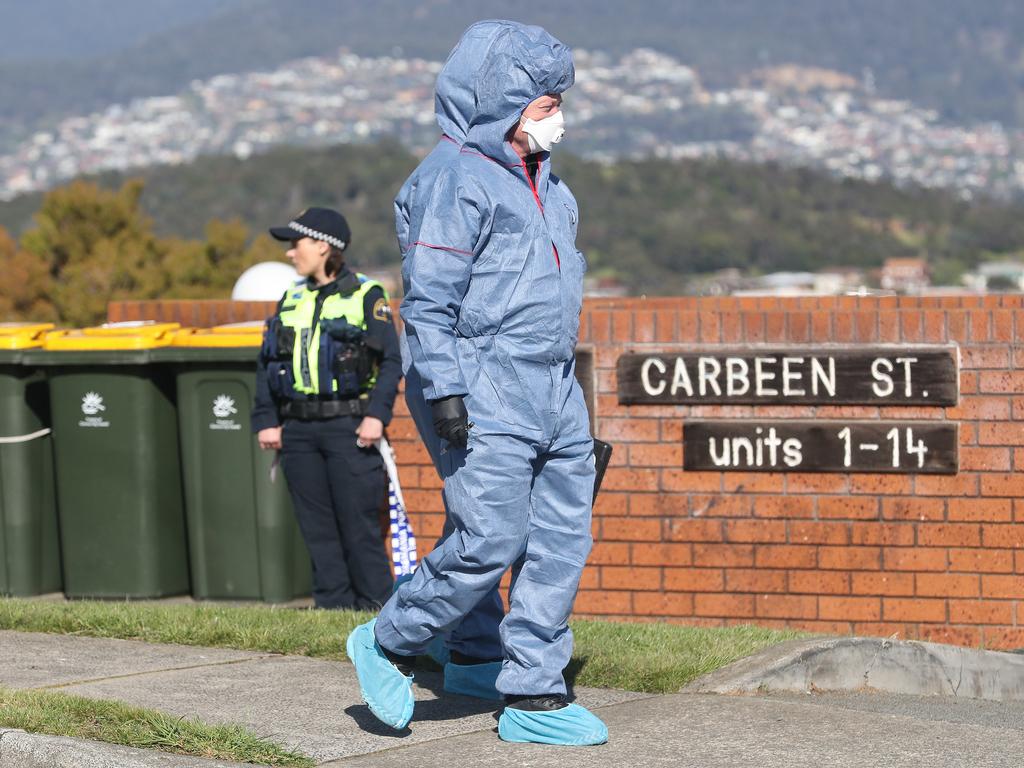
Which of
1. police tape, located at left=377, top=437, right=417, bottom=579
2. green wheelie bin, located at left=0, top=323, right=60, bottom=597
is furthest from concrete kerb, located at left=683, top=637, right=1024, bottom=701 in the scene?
green wheelie bin, located at left=0, top=323, right=60, bottom=597

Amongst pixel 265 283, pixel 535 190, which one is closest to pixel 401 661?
pixel 535 190

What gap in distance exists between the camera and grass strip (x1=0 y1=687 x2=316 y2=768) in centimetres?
417

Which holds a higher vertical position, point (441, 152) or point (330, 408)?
point (441, 152)

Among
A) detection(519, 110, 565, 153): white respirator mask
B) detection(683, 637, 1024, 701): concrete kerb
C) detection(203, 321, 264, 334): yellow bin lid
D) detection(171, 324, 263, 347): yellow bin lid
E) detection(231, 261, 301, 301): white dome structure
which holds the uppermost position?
detection(519, 110, 565, 153): white respirator mask

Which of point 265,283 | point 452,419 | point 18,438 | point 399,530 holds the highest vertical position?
point 265,283

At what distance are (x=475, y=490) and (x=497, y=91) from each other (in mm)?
1045

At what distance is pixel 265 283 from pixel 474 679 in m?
6.00

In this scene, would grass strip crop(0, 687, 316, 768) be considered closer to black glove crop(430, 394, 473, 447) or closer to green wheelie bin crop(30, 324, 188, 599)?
black glove crop(430, 394, 473, 447)

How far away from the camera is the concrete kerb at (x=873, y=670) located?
506cm

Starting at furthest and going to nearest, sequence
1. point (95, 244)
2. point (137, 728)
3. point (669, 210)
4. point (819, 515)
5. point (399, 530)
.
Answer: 1. point (669, 210)
2. point (95, 244)
3. point (819, 515)
4. point (399, 530)
5. point (137, 728)

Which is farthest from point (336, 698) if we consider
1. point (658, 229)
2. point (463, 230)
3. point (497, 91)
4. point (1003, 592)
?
point (658, 229)

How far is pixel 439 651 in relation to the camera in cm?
503

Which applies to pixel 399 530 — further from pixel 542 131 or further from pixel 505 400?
pixel 542 131

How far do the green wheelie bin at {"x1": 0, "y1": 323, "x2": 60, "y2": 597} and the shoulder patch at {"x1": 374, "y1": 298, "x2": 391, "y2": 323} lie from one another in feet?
5.88
